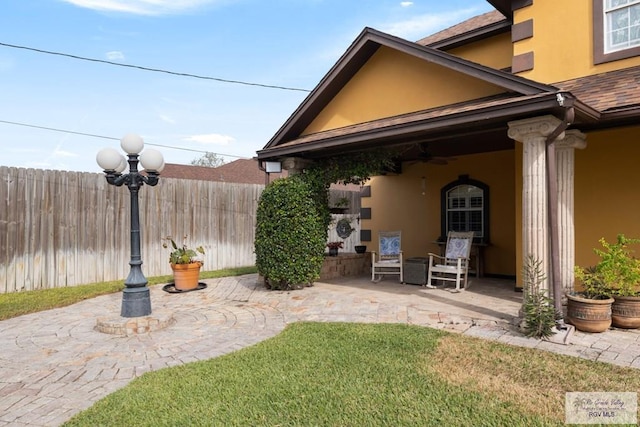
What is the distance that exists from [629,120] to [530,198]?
1832mm

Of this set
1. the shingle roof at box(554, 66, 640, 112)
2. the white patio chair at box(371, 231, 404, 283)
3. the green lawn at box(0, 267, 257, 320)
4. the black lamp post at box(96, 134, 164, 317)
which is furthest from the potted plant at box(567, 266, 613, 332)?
the green lawn at box(0, 267, 257, 320)

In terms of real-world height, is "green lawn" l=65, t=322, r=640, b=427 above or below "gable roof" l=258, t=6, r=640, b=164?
below

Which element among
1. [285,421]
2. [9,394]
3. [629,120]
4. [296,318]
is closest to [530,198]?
[629,120]

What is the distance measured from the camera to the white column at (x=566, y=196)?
5.18 m

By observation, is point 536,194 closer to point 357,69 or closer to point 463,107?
point 463,107

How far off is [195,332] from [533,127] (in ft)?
15.7

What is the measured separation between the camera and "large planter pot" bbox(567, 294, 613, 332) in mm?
4250

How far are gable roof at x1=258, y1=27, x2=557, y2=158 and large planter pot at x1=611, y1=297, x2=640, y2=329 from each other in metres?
2.77

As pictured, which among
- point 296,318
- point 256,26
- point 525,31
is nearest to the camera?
point 296,318

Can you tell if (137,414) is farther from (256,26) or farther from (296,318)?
(256,26)

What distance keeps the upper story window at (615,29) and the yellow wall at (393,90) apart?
1647 mm

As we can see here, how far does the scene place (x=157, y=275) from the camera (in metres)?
8.81

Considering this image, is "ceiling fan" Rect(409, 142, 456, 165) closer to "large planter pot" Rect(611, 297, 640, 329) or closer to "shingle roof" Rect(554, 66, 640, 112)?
"shingle roof" Rect(554, 66, 640, 112)

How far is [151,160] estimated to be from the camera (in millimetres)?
5301
